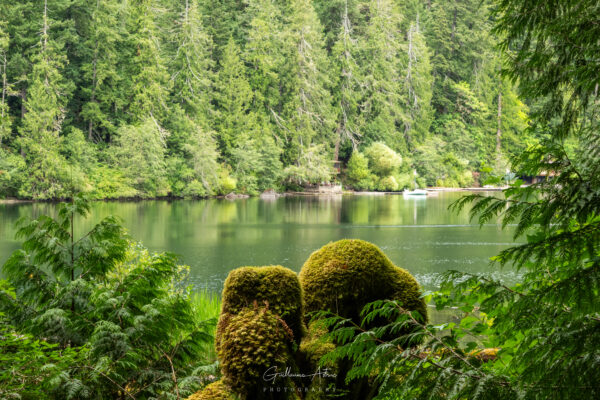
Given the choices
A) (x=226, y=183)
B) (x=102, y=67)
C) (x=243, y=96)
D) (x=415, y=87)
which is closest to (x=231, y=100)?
(x=243, y=96)

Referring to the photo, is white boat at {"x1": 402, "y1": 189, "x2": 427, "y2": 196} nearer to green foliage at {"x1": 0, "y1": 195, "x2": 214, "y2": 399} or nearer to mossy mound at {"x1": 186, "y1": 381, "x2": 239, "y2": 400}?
green foliage at {"x1": 0, "y1": 195, "x2": 214, "y2": 399}

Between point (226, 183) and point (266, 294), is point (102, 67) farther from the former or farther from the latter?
point (266, 294)

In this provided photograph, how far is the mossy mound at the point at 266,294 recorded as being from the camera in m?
3.60

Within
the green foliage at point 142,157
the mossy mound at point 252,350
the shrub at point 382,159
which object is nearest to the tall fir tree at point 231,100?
the green foliage at point 142,157

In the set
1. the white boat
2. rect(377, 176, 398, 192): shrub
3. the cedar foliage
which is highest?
the cedar foliage

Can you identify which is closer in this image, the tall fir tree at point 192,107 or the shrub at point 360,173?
the tall fir tree at point 192,107

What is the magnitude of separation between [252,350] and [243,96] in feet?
144

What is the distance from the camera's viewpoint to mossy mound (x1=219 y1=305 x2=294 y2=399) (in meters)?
3.28

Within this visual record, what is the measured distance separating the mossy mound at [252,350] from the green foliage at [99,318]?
0.49 metres

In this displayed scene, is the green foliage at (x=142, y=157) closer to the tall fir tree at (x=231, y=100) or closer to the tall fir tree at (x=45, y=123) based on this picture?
the tall fir tree at (x=45, y=123)

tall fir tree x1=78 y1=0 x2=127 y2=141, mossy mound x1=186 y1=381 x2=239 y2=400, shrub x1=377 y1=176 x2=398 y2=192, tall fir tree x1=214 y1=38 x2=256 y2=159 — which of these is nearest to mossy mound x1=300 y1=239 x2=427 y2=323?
mossy mound x1=186 y1=381 x2=239 y2=400

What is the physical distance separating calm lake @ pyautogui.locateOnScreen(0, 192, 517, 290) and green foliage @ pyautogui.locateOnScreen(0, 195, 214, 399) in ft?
21.1

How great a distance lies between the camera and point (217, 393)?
11.0 feet

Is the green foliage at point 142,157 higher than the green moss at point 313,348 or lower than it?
higher
